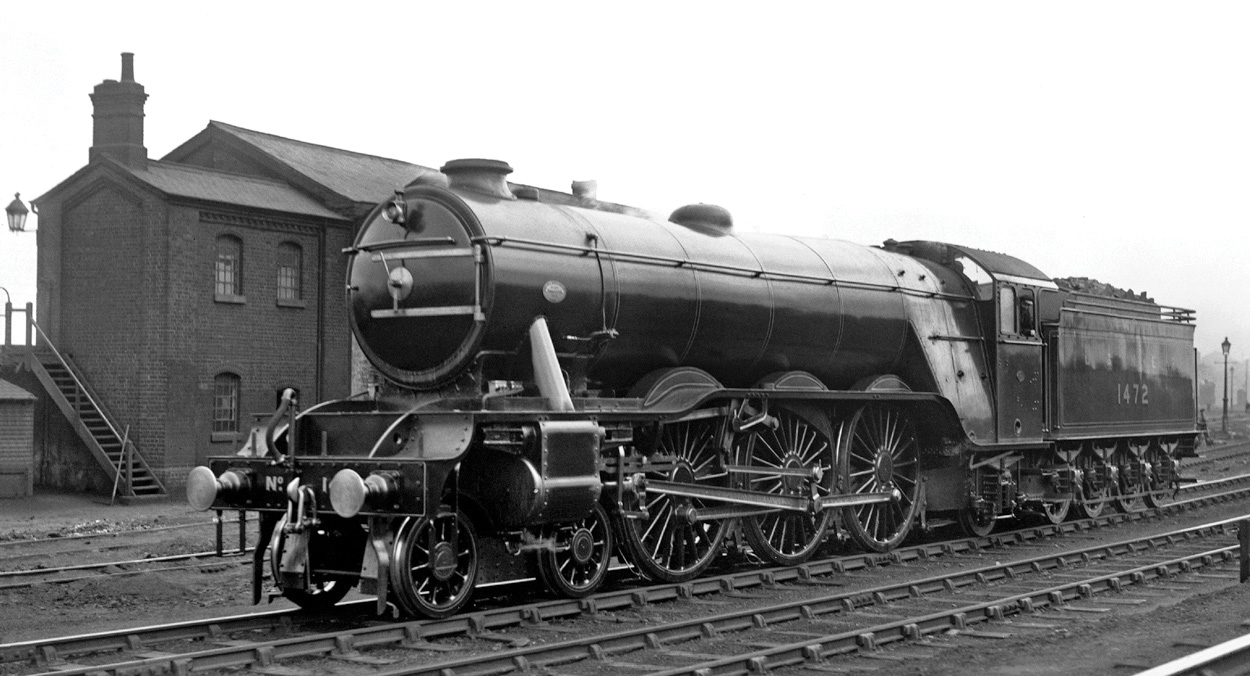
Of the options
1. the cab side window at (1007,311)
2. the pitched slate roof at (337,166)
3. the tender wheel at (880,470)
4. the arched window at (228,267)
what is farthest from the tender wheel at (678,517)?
the pitched slate roof at (337,166)

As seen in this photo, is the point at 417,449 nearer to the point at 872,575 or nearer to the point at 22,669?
the point at 22,669

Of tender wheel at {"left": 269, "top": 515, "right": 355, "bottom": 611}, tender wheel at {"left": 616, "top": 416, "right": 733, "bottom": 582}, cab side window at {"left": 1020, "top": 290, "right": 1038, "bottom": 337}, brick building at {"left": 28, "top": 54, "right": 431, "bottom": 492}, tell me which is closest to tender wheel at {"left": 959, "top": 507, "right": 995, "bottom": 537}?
cab side window at {"left": 1020, "top": 290, "right": 1038, "bottom": 337}

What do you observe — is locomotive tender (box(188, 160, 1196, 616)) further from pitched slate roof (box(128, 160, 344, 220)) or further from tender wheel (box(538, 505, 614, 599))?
pitched slate roof (box(128, 160, 344, 220))

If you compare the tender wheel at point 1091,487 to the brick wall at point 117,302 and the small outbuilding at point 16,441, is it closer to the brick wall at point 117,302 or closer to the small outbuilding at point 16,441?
the brick wall at point 117,302

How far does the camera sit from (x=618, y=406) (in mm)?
10844

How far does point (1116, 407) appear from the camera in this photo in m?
17.8

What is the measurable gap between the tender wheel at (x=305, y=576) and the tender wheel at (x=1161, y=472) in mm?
13380

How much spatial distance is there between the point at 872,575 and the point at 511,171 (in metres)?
5.21

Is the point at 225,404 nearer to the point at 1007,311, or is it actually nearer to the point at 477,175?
the point at 1007,311

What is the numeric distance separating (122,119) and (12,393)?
18.3 ft

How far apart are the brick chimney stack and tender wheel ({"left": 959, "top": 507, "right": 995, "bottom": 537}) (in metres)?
15.8

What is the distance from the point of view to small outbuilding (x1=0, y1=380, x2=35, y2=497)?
21.5 m

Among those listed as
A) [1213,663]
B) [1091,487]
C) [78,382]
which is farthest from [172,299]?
[1213,663]

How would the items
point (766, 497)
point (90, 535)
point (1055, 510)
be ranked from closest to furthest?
point (766, 497)
point (1055, 510)
point (90, 535)
